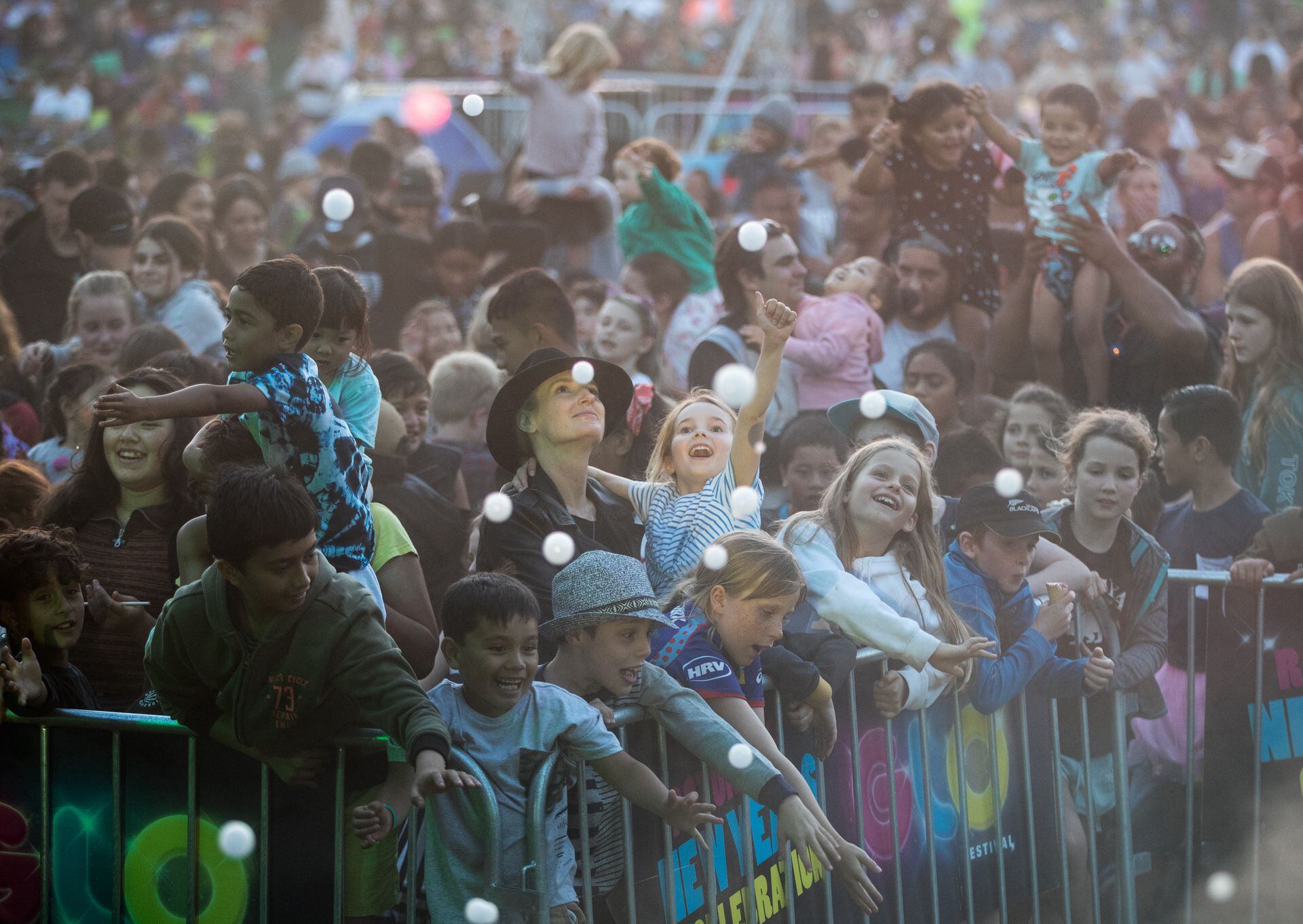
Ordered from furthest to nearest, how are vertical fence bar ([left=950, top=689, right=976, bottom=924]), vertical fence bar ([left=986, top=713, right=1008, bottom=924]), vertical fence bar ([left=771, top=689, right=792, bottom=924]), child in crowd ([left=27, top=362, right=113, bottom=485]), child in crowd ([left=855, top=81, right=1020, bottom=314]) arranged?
child in crowd ([left=855, top=81, right=1020, bottom=314]) → child in crowd ([left=27, top=362, right=113, bottom=485]) → vertical fence bar ([left=986, top=713, right=1008, bottom=924]) → vertical fence bar ([left=950, top=689, right=976, bottom=924]) → vertical fence bar ([left=771, top=689, right=792, bottom=924])

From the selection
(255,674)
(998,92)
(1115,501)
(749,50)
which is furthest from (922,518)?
(749,50)

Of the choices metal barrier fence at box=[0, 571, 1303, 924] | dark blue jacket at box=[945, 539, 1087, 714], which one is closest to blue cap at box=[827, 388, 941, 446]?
dark blue jacket at box=[945, 539, 1087, 714]

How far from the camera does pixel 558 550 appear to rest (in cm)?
384

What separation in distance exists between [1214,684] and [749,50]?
1356 centimetres

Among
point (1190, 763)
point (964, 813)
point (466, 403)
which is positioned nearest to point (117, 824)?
point (964, 813)

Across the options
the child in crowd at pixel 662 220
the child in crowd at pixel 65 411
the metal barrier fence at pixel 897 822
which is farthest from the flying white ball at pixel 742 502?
the child in crowd at pixel 662 220

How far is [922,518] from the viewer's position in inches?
170

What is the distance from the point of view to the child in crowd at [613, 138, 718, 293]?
24.8ft

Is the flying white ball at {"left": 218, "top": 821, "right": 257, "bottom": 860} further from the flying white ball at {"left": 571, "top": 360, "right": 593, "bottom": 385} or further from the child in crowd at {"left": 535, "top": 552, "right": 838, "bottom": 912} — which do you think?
the flying white ball at {"left": 571, "top": 360, "right": 593, "bottom": 385}

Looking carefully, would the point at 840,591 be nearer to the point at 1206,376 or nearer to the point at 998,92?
the point at 1206,376

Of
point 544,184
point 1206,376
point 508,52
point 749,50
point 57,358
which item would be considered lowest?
point 1206,376

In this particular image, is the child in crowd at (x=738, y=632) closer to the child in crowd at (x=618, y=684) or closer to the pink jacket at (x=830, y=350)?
the child in crowd at (x=618, y=684)

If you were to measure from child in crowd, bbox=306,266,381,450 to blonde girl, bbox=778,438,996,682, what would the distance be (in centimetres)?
126

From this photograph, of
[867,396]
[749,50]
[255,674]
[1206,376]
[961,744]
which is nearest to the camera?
[255,674]
